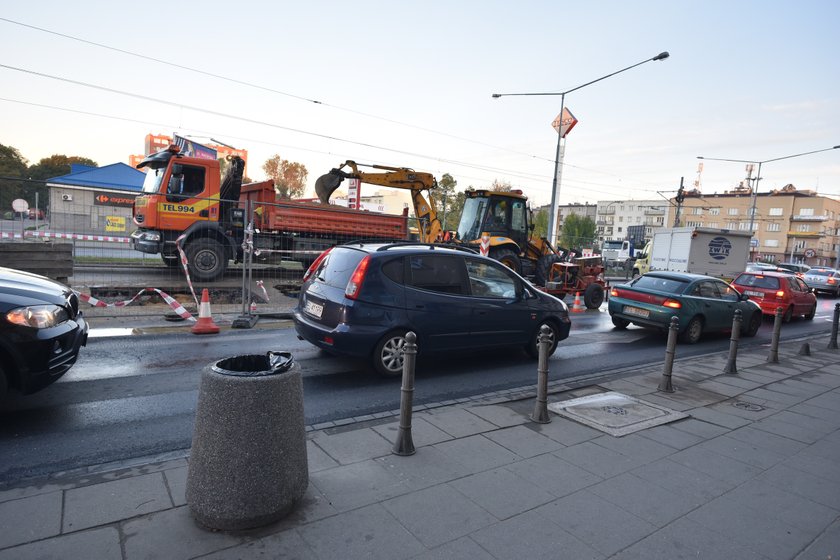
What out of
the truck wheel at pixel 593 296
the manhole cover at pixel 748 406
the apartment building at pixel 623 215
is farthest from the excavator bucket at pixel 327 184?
the apartment building at pixel 623 215

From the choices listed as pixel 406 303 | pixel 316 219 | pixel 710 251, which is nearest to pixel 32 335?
pixel 406 303

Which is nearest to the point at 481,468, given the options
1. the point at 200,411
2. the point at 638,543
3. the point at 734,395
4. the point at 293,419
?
the point at 638,543

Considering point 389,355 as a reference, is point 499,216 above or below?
above

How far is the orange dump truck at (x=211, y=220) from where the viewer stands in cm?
1293

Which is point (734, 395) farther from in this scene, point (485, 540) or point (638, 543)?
point (485, 540)

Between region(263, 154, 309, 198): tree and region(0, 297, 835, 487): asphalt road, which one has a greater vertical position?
region(263, 154, 309, 198): tree

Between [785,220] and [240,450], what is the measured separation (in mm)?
101523

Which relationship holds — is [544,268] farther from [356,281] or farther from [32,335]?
[32,335]

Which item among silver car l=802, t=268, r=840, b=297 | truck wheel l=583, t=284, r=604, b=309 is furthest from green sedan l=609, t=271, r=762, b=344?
Answer: silver car l=802, t=268, r=840, b=297

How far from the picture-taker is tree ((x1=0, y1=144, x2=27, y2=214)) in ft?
157

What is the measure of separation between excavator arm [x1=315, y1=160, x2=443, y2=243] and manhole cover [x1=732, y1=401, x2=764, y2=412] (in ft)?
36.0

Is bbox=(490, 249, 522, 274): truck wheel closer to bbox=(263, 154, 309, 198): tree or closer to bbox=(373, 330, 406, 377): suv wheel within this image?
bbox=(373, 330, 406, 377): suv wheel

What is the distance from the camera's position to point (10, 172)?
5694 cm

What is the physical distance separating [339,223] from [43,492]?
40.4ft
